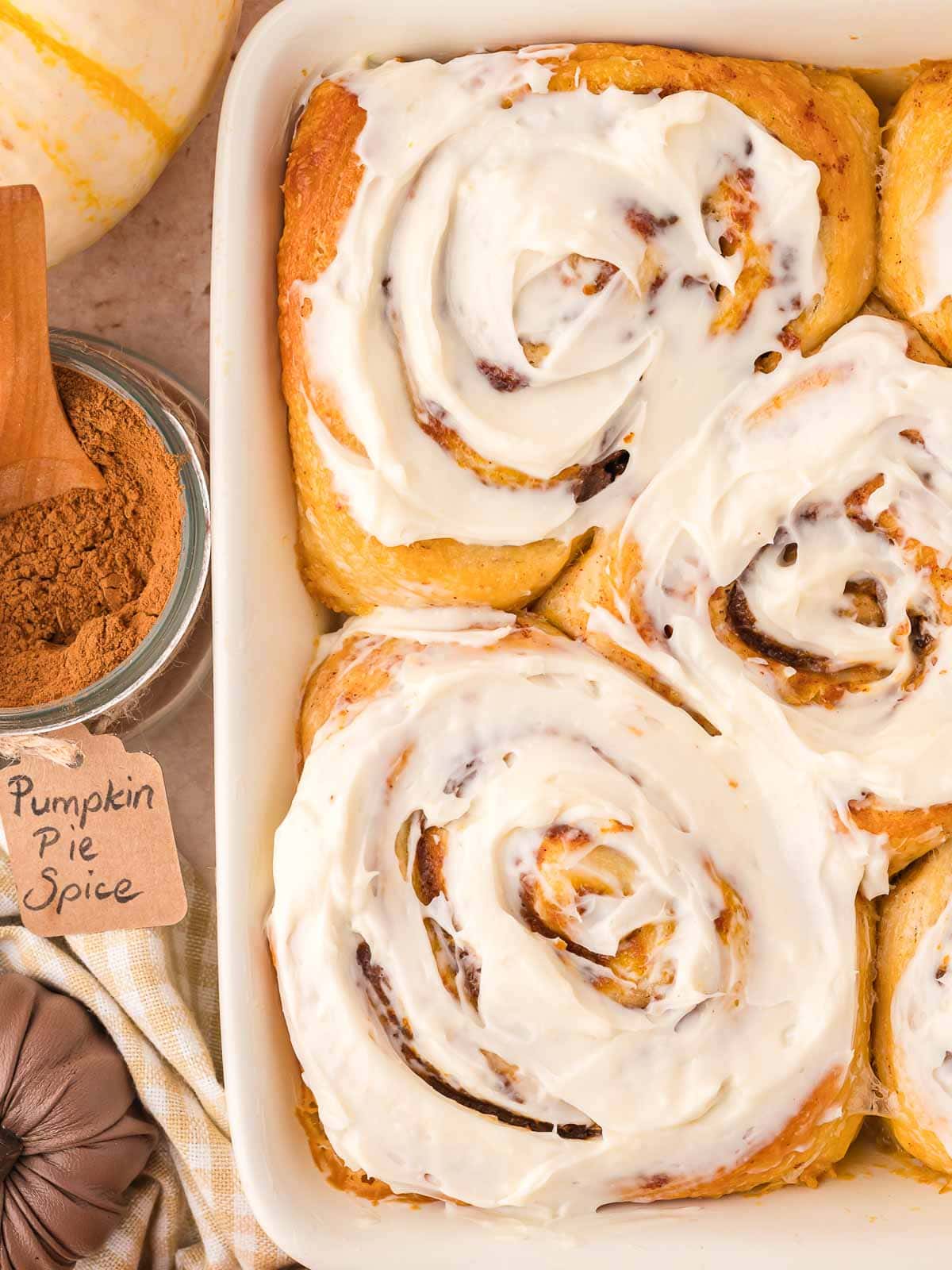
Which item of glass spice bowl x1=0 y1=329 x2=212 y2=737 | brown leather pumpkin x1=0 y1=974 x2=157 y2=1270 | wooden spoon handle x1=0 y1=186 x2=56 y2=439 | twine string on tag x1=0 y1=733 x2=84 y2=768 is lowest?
brown leather pumpkin x1=0 y1=974 x2=157 y2=1270

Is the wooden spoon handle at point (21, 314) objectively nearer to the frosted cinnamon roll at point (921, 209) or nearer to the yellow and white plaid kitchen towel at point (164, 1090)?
the yellow and white plaid kitchen towel at point (164, 1090)

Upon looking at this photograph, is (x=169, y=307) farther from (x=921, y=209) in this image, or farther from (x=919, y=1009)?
(x=919, y=1009)

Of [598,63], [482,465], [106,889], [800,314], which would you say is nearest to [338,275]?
[482,465]

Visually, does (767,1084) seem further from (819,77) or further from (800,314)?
(819,77)

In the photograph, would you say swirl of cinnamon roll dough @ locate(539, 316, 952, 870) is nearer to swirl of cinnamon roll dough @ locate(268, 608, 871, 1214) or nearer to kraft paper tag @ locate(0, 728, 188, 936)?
swirl of cinnamon roll dough @ locate(268, 608, 871, 1214)

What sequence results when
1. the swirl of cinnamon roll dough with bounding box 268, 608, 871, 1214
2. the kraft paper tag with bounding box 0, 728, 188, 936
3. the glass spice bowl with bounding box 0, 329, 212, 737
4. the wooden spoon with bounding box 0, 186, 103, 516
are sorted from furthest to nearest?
the kraft paper tag with bounding box 0, 728, 188, 936
the glass spice bowl with bounding box 0, 329, 212, 737
the wooden spoon with bounding box 0, 186, 103, 516
the swirl of cinnamon roll dough with bounding box 268, 608, 871, 1214

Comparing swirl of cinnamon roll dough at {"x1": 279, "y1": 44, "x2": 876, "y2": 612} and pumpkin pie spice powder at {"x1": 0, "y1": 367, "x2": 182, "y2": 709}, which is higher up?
swirl of cinnamon roll dough at {"x1": 279, "y1": 44, "x2": 876, "y2": 612}

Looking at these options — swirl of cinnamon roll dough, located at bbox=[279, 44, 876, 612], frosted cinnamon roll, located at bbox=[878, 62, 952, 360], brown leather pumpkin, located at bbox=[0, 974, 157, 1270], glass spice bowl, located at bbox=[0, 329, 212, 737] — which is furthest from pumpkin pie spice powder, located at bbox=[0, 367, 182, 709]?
frosted cinnamon roll, located at bbox=[878, 62, 952, 360]
